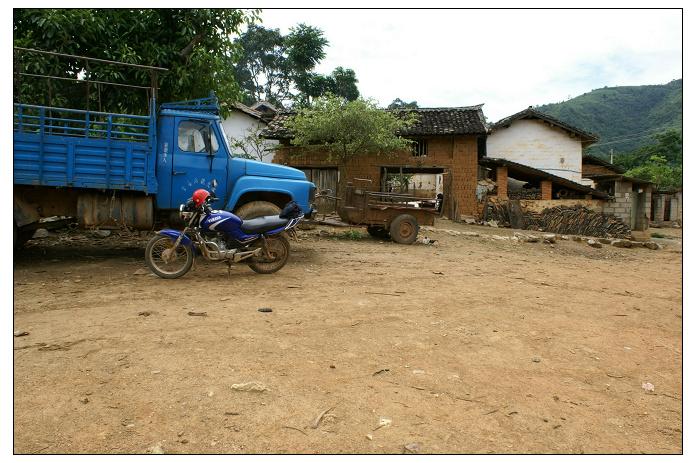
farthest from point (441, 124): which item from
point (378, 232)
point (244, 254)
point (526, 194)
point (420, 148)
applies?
point (244, 254)

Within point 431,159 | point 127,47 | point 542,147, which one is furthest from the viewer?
point 542,147

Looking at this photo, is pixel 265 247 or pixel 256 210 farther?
pixel 256 210

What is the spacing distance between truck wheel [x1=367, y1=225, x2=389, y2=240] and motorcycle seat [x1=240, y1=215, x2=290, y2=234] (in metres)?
5.67

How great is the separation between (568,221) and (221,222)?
16198 millimetres

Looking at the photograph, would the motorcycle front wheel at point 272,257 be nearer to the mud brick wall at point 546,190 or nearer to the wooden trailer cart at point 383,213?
the wooden trailer cart at point 383,213

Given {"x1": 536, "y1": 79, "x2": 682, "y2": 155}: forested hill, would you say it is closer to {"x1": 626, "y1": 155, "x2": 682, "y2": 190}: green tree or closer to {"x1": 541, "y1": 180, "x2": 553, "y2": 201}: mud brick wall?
{"x1": 626, "y1": 155, "x2": 682, "y2": 190}: green tree

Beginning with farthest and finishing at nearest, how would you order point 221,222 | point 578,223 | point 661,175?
1. point 661,175
2. point 578,223
3. point 221,222

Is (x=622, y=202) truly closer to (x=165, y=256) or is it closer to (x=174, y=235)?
(x=174, y=235)

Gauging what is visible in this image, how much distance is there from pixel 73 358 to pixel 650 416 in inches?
152

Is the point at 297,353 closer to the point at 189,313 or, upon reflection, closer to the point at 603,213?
the point at 189,313

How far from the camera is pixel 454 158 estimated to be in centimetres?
1961

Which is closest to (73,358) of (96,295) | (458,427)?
(96,295)

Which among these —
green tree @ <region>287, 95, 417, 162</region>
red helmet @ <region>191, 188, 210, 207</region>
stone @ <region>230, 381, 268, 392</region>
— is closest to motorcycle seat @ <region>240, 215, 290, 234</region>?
red helmet @ <region>191, 188, 210, 207</region>

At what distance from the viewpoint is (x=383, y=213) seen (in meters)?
11.3
